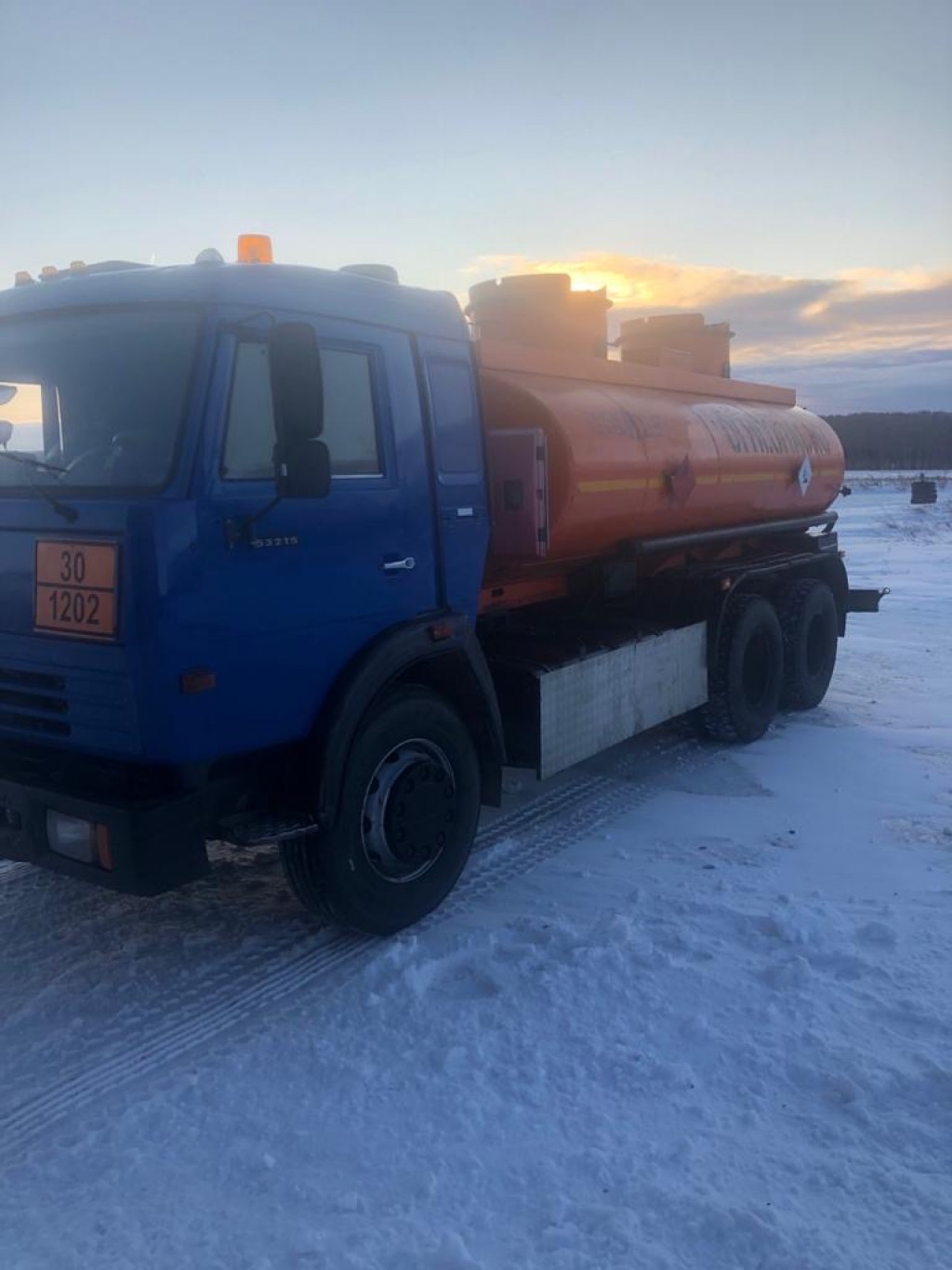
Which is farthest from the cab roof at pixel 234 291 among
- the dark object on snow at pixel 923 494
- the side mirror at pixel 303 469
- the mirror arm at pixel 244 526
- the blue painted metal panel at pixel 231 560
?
the dark object on snow at pixel 923 494

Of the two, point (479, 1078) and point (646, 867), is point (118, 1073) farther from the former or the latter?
point (646, 867)

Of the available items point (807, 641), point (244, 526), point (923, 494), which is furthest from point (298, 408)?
point (923, 494)

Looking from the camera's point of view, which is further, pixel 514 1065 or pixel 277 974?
pixel 277 974

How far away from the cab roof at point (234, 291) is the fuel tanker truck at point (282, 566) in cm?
1

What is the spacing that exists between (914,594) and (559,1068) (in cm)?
1325

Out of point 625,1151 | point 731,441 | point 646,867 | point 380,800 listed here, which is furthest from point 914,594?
point 625,1151

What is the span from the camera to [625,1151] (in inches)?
128

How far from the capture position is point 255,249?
435 centimetres

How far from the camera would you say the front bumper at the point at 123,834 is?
12.4ft

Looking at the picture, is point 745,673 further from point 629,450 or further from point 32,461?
point 32,461

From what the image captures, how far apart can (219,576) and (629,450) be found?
10.5 ft

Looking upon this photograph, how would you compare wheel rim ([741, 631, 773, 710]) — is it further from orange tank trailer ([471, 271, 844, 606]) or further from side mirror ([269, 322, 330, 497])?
side mirror ([269, 322, 330, 497])

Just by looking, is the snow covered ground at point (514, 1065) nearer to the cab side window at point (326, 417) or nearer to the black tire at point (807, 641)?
the cab side window at point (326, 417)

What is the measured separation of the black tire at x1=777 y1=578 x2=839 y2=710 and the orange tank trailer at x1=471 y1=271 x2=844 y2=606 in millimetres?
730
